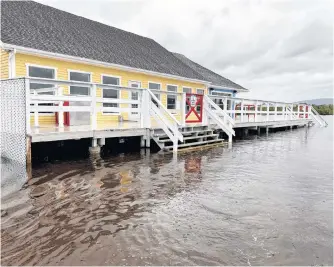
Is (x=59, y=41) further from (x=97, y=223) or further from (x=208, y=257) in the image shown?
(x=208, y=257)

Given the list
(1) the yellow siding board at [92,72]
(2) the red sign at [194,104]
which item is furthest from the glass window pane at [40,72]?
(2) the red sign at [194,104]

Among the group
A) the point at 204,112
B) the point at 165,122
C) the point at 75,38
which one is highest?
the point at 75,38

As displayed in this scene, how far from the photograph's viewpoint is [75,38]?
11.7 meters

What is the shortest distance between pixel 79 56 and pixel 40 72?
1591 mm

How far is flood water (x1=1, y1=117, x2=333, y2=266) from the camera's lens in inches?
108

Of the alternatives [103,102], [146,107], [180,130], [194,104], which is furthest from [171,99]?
[103,102]

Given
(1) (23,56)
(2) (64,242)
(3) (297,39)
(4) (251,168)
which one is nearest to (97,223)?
(2) (64,242)

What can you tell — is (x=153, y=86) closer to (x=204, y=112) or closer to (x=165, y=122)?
(x=204, y=112)

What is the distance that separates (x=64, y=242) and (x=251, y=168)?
5.13 metres

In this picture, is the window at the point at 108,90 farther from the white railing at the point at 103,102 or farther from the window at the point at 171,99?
the window at the point at 171,99

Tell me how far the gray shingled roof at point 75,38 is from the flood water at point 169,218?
216 inches

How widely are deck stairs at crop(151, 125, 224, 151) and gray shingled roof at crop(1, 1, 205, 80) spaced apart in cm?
416

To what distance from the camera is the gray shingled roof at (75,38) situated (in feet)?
31.7

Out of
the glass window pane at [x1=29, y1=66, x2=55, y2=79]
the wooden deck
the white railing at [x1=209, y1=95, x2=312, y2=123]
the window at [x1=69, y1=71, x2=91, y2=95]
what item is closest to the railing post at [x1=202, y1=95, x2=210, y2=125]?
the wooden deck
